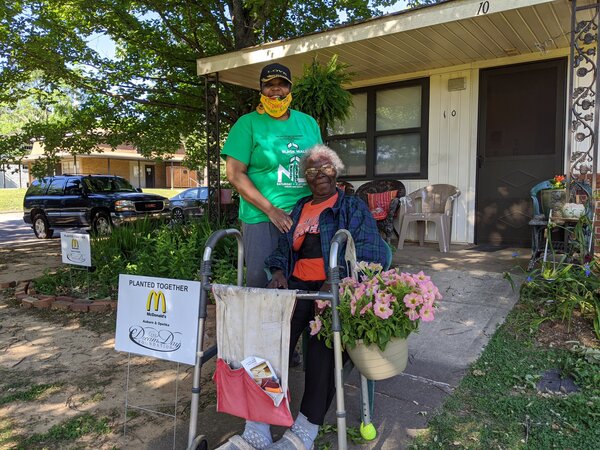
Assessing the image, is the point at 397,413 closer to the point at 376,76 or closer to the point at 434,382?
the point at 434,382

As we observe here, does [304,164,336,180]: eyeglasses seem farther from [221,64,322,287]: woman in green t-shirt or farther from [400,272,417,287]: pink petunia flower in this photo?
[400,272,417,287]: pink petunia flower

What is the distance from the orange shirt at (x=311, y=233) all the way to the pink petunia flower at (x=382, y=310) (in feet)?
2.06

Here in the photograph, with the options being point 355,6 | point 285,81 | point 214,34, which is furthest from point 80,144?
point 285,81

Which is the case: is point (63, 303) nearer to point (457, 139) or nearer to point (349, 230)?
point (349, 230)

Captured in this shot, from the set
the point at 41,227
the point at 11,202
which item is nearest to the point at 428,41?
the point at 41,227

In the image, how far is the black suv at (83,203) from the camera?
1148 cm

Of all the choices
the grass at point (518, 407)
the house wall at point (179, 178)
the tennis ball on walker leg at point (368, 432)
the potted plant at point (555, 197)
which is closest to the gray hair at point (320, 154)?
the tennis ball on walker leg at point (368, 432)

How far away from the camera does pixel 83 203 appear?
11.5 m

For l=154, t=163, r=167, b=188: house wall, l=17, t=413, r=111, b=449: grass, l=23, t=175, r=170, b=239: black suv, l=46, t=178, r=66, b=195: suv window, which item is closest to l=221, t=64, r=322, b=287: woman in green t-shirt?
l=17, t=413, r=111, b=449: grass

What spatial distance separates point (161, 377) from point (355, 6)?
7060 mm

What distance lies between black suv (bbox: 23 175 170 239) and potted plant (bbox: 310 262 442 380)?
949 cm

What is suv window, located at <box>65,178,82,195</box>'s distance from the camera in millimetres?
11812

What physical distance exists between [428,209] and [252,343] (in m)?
5.04

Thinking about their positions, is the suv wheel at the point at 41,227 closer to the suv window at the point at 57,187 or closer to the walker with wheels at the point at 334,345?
the suv window at the point at 57,187
